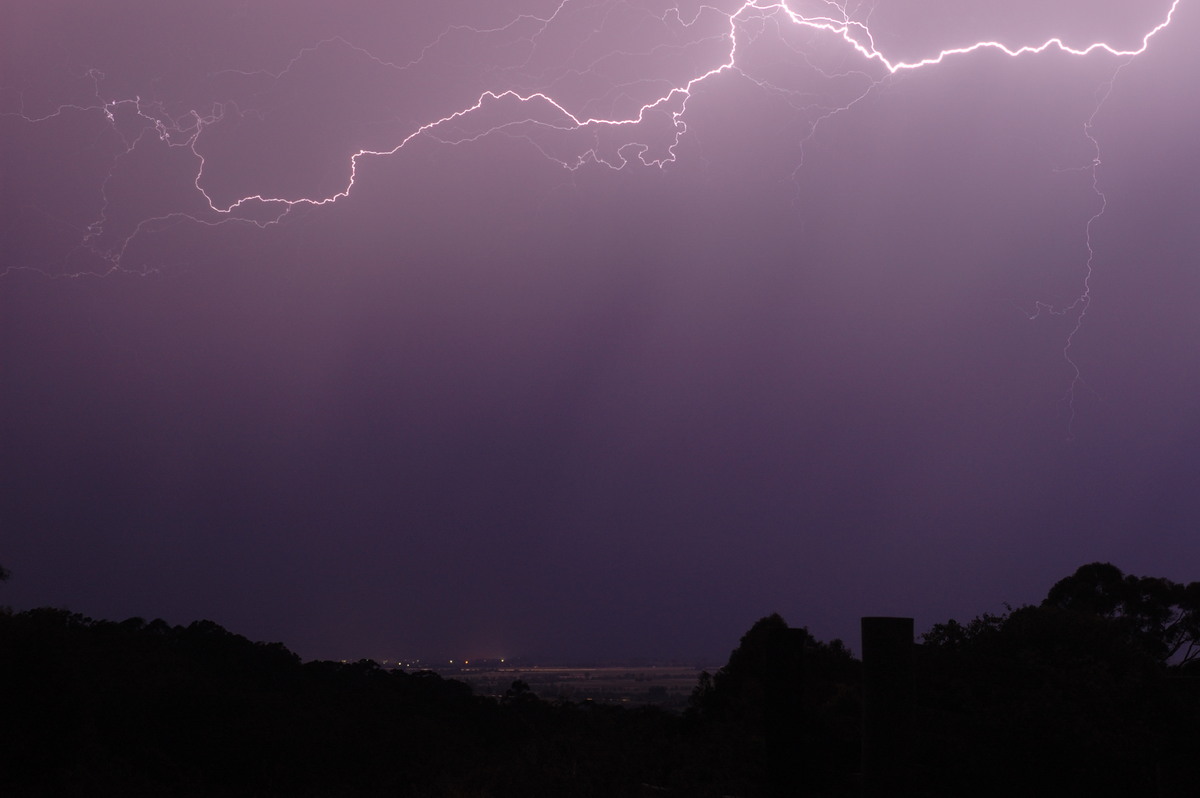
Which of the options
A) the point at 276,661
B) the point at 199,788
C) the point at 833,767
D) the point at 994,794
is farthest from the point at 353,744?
the point at 833,767

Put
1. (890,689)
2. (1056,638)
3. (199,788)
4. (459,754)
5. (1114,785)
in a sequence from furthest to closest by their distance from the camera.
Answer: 1. (459,754)
2. (199,788)
3. (1056,638)
4. (1114,785)
5. (890,689)

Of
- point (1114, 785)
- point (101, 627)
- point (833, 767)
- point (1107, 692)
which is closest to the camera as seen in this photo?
point (833, 767)

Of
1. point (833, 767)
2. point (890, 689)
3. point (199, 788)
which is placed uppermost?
point (890, 689)

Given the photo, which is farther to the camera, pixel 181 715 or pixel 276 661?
pixel 276 661

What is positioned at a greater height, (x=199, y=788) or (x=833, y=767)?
(x=833, y=767)

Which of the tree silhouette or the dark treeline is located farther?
the tree silhouette

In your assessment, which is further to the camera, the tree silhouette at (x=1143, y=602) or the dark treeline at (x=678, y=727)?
the tree silhouette at (x=1143, y=602)

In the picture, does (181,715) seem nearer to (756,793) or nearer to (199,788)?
(199,788)
